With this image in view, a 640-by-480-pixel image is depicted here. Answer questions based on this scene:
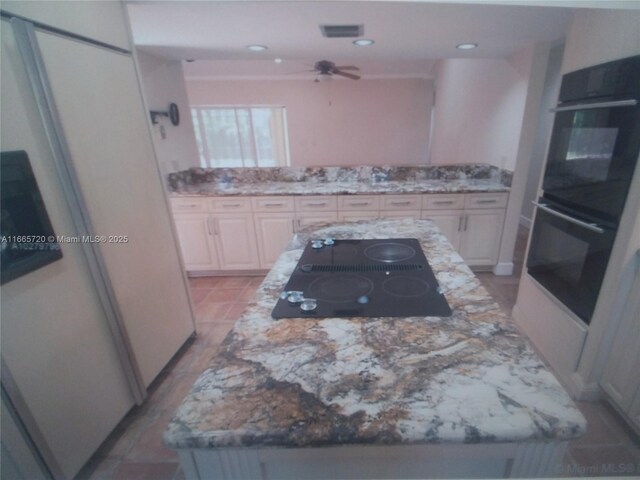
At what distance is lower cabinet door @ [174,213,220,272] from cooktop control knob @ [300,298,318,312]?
90.3 inches

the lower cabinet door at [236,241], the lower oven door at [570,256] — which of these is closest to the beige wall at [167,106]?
the lower cabinet door at [236,241]

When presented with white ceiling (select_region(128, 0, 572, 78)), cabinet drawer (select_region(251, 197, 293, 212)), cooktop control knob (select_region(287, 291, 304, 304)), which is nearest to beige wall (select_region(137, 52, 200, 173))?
white ceiling (select_region(128, 0, 572, 78))

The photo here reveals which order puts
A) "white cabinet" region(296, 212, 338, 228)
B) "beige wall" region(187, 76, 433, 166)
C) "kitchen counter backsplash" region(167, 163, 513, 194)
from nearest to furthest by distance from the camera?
1. "white cabinet" region(296, 212, 338, 228)
2. "kitchen counter backsplash" region(167, 163, 513, 194)
3. "beige wall" region(187, 76, 433, 166)

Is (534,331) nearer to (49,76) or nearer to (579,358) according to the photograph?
(579,358)

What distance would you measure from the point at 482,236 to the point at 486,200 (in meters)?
0.36

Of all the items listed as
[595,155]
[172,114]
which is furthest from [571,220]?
[172,114]

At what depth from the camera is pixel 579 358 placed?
1.58m

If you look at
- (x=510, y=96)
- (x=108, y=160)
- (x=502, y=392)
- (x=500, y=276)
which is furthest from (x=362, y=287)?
(x=510, y=96)

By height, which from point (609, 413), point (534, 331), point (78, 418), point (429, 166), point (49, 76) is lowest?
point (609, 413)

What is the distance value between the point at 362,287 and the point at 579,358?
4.66ft

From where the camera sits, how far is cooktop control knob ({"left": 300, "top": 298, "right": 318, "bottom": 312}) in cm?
94

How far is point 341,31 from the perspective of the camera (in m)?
2.07

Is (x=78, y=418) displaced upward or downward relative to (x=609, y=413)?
upward

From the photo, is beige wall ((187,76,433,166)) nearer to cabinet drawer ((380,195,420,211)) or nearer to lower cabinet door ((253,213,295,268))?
cabinet drawer ((380,195,420,211))
